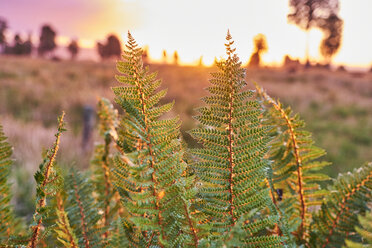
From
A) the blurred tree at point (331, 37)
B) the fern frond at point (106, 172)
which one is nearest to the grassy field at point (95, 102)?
the fern frond at point (106, 172)

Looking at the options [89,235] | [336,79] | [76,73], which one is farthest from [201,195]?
[336,79]

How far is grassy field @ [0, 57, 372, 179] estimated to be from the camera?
405 inches

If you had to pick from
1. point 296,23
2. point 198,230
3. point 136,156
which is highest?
point 296,23

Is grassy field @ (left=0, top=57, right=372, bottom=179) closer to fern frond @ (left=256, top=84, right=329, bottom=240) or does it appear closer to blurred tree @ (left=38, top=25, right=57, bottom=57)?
fern frond @ (left=256, top=84, right=329, bottom=240)

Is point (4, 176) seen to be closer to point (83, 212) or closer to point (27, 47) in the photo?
point (83, 212)

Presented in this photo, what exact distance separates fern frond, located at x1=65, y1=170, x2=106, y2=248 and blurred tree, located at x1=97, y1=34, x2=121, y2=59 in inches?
2489

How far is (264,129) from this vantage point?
51 centimetres

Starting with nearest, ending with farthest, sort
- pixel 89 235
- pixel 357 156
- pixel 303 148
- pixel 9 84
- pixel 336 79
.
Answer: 1. pixel 89 235
2. pixel 303 148
3. pixel 357 156
4. pixel 9 84
5. pixel 336 79

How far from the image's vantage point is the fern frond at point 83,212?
2.28 ft

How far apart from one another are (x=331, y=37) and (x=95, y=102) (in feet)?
136

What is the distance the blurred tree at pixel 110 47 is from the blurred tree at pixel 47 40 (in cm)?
1027

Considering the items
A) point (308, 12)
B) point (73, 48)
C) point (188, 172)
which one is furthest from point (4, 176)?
point (73, 48)

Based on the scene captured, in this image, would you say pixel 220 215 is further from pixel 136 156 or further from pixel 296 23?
pixel 296 23

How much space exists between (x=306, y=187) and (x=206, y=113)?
0.45 m
